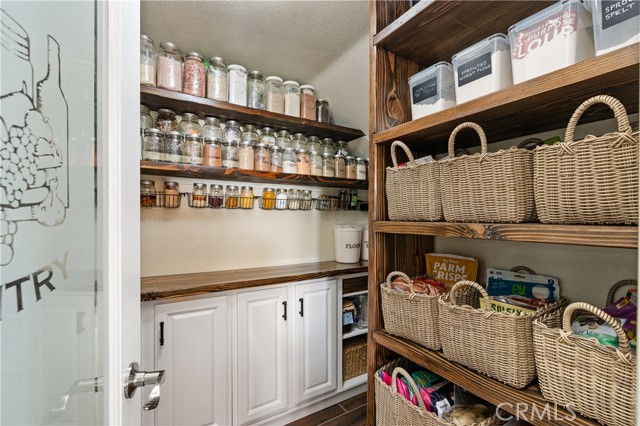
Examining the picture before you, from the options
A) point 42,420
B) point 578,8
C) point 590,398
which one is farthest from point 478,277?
point 42,420

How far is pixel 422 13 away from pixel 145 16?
1.40 metres

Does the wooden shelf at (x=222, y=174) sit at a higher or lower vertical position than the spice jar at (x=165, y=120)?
lower

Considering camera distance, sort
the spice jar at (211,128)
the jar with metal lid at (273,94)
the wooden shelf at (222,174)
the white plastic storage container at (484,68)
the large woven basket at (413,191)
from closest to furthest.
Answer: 1. the white plastic storage container at (484,68)
2. the large woven basket at (413,191)
3. the wooden shelf at (222,174)
4. the spice jar at (211,128)
5. the jar with metal lid at (273,94)

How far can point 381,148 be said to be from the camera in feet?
3.89

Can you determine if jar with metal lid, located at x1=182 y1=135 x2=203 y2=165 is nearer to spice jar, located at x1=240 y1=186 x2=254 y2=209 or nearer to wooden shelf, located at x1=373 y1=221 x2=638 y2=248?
spice jar, located at x1=240 y1=186 x2=254 y2=209

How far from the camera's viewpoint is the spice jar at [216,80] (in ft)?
5.63

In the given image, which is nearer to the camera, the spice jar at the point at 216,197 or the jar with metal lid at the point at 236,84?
the jar with metal lid at the point at 236,84

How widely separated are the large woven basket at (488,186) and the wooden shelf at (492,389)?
0.45m

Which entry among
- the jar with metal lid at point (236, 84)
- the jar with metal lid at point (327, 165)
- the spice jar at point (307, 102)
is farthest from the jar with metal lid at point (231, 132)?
the jar with metal lid at point (327, 165)

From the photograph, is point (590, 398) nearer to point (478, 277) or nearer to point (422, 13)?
point (478, 277)

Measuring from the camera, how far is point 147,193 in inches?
65.5

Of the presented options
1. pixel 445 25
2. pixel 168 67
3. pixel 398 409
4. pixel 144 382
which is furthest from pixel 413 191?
pixel 168 67

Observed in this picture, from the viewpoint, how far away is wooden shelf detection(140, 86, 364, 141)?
1.56 meters

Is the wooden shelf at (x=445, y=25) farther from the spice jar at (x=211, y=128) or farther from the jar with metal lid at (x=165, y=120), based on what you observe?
the jar with metal lid at (x=165, y=120)
